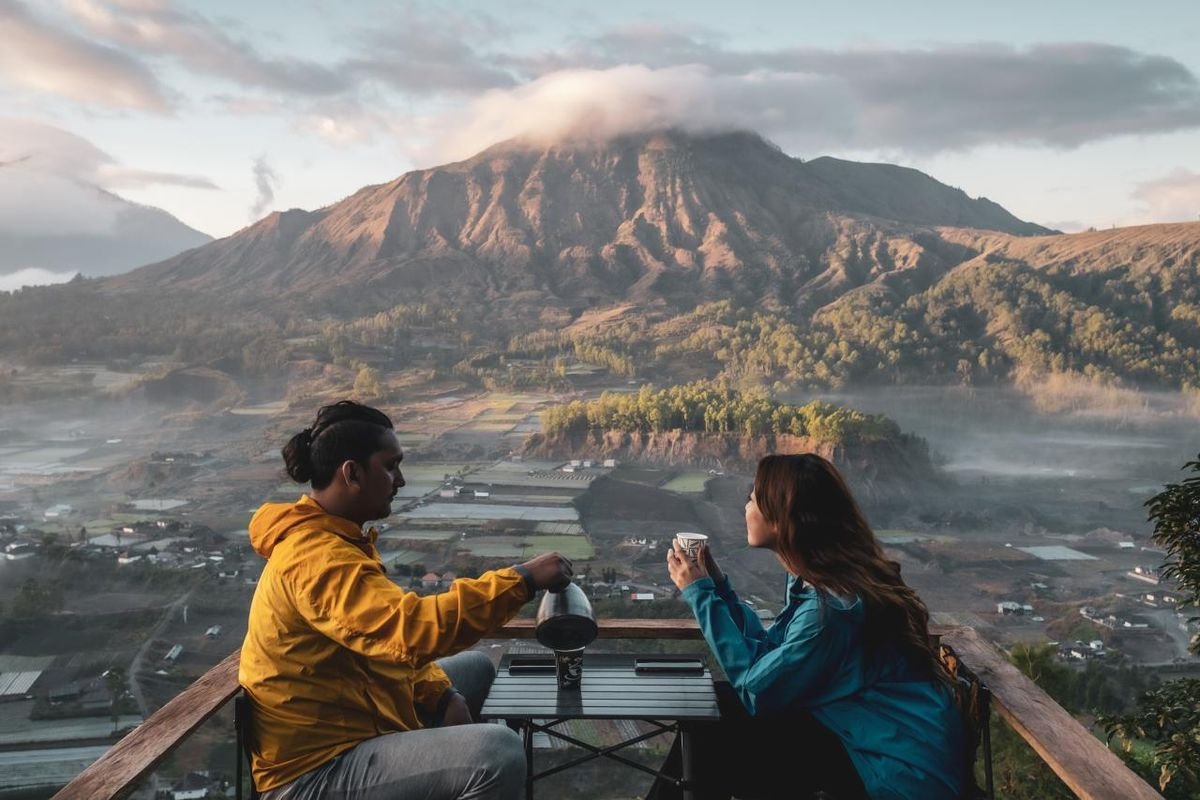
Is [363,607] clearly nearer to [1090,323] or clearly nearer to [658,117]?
[1090,323]

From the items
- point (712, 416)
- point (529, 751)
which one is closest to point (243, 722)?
point (529, 751)

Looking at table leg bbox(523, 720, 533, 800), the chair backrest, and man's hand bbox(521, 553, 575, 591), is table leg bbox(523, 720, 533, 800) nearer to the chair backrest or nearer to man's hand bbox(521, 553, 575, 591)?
man's hand bbox(521, 553, 575, 591)

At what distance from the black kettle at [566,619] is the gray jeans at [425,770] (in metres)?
0.27

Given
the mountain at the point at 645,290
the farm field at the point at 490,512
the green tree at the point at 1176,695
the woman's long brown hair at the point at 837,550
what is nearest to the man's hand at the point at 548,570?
the woman's long brown hair at the point at 837,550

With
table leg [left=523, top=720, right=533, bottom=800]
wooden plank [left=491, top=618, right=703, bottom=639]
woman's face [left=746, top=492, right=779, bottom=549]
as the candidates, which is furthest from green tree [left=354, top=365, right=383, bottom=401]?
woman's face [left=746, top=492, right=779, bottom=549]

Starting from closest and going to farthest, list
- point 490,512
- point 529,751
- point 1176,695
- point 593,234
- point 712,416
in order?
point 529,751 → point 1176,695 → point 490,512 → point 712,416 → point 593,234

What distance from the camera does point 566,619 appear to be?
1785 mm

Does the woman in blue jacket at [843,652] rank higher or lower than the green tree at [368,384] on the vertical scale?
higher

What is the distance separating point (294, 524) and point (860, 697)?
1.10 meters

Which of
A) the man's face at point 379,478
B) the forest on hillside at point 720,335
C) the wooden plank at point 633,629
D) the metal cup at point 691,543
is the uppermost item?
the man's face at point 379,478

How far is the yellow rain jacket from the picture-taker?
138 centimetres

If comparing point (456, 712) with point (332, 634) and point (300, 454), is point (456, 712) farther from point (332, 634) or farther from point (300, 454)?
point (300, 454)

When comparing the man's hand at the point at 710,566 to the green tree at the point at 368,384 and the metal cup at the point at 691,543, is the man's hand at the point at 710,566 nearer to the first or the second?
the metal cup at the point at 691,543

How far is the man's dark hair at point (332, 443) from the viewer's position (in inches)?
64.0
